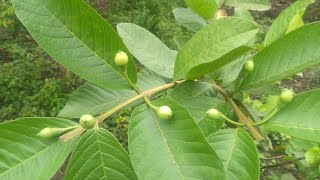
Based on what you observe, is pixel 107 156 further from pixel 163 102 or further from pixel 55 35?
pixel 55 35

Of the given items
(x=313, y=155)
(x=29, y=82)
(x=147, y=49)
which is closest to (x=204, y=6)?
(x=147, y=49)

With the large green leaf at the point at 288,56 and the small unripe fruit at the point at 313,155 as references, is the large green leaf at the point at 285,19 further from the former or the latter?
the small unripe fruit at the point at 313,155

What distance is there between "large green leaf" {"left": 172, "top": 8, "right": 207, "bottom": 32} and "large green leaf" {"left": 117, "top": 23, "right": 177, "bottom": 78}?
29 centimetres

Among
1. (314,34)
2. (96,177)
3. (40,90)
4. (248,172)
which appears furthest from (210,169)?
(40,90)

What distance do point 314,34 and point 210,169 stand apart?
1.06 feet

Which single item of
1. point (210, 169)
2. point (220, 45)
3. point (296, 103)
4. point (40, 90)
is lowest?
point (210, 169)

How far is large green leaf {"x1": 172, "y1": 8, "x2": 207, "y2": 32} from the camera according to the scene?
4.22 ft

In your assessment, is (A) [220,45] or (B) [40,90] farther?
(B) [40,90]

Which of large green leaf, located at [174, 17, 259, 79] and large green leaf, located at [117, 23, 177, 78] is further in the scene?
large green leaf, located at [117, 23, 177, 78]

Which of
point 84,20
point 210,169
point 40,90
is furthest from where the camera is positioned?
point 40,90

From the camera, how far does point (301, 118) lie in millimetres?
727

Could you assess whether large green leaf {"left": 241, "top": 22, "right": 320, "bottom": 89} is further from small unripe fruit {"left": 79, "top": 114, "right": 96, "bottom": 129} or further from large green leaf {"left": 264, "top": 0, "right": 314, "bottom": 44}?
small unripe fruit {"left": 79, "top": 114, "right": 96, "bottom": 129}

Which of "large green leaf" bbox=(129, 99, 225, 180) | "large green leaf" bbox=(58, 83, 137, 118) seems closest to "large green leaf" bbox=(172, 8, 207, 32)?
"large green leaf" bbox=(58, 83, 137, 118)

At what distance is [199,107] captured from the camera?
2.76ft
